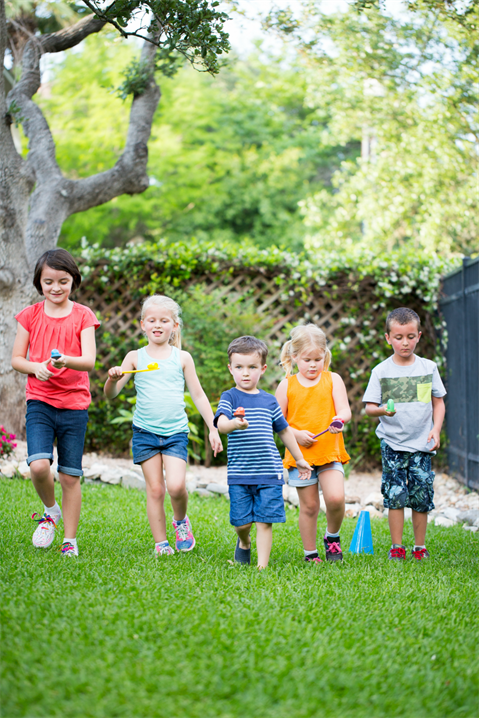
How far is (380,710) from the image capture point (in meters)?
1.70

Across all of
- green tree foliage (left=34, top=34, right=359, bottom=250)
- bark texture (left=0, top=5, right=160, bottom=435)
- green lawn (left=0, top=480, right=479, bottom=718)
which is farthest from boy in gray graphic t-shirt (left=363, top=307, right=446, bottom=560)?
green tree foliage (left=34, top=34, right=359, bottom=250)

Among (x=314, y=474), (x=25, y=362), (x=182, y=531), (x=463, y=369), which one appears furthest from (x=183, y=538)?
(x=463, y=369)

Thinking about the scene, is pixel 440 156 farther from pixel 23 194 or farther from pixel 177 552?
pixel 177 552

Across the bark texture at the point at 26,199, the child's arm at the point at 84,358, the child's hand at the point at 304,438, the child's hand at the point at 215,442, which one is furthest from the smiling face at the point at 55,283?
the bark texture at the point at 26,199

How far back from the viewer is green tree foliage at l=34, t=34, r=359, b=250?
13.8 metres

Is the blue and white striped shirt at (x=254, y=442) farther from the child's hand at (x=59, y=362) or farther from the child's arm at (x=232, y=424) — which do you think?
the child's hand at (x=59, y=362)

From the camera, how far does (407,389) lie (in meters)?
3.75

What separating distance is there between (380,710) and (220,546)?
207 cm

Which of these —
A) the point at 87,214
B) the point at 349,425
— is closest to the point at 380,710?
the point at 349,425

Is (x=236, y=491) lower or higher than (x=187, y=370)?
lower

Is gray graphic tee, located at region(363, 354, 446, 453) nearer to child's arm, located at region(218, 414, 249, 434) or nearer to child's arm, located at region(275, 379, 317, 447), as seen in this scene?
child's arm, located at region(275, 379, 317, 447)

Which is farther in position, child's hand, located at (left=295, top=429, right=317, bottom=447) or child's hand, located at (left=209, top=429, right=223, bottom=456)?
child's hand, located at (left=295, top=429, right=317, bottom=447)

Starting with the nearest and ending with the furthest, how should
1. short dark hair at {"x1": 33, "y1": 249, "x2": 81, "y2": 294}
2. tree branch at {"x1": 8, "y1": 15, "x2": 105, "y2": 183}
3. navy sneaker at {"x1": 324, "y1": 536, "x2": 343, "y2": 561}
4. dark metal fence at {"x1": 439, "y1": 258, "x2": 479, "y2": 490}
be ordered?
short dark hair at {"x1": 33, "y1": 249, "x2": 81, "y2": 294} → navy sneaker at {"x1": 324, "y1": 536, "x2": 343, "y2": 561} → dark metal fence at {"x1": 439, "y1": 258, "x2": 479, "y2": 490} → tree branch at {"x1": 8, "y1": 15, "x2": 105, "y2": 183}

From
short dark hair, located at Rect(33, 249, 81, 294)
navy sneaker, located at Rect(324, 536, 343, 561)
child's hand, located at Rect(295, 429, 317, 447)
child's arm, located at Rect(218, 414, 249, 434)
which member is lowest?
navy sneaker, located at Rect(324, 536, 343, 561)
